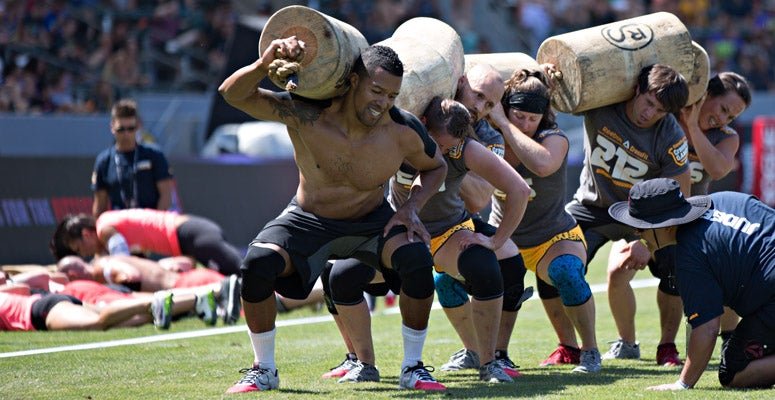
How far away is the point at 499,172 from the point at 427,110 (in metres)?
0.57

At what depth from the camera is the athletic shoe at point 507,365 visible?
6711mm

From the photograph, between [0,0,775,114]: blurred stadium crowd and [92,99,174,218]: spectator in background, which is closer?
[92,99,174,218]: spectator in background

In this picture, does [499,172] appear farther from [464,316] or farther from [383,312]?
[383,312]

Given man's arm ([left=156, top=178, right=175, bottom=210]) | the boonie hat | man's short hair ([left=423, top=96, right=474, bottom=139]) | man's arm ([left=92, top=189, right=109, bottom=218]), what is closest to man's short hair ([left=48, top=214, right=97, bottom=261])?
man's arm ([left=92, top=189, right=109, bottom=218])

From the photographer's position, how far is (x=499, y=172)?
6359mm

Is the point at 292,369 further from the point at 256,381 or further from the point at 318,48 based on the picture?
the point at 318,48

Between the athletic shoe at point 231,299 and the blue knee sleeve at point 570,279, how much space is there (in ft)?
10.4

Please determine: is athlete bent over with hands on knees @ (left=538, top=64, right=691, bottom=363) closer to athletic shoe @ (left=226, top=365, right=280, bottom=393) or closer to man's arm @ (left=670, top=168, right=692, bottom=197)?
man's arm @ (left=670, top=168, right=692, bottom=197)

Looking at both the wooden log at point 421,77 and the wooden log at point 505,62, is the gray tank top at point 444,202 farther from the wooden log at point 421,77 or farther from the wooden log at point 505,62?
the wooden log at point 505,62

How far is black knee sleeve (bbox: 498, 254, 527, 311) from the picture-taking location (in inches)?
274

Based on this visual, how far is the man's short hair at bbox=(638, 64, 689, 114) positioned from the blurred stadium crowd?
1103 cm

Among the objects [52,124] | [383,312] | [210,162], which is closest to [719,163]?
[383,312]

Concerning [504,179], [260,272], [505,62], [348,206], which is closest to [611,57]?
[505,62]

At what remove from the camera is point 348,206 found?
6.19 metres
